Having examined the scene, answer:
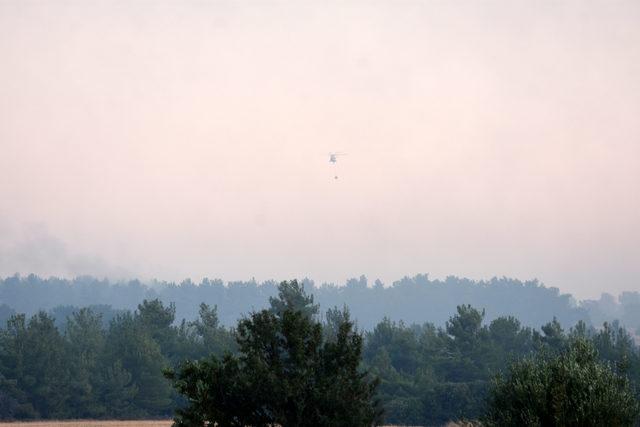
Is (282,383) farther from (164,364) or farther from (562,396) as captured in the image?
(164,364)

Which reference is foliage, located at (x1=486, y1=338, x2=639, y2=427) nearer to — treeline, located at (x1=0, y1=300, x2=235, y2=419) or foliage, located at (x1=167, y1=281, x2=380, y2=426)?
foliage, located at (x1=167, y1=281, x2=380, y2=426)

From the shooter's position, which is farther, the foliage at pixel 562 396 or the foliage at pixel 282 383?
the foliage at pixel 562 396

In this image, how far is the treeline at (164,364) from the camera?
3457 inches

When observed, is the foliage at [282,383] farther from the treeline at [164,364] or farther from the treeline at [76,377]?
the treeline at [76,377]

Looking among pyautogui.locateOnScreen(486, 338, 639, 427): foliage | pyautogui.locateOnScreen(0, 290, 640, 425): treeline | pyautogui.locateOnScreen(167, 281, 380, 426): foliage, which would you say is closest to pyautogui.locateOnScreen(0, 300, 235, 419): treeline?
pyautogui.locateOnScreen(0, 290, 640, 425): treeline

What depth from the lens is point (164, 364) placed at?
93.4 m

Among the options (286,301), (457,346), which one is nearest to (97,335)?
(286,301)

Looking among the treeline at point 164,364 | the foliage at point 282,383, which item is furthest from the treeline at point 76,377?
the foliage at point 282,383

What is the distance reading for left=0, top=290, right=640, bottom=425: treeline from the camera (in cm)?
8781

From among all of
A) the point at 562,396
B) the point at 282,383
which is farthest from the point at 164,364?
the point at 562,396

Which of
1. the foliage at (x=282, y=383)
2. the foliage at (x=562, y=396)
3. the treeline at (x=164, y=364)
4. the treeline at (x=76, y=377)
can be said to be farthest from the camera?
the treeline at (x=76, y=377)

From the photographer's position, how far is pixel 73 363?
93562 mm

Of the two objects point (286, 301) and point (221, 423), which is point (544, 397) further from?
point (286, 301)

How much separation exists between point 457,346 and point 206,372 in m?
75.1
